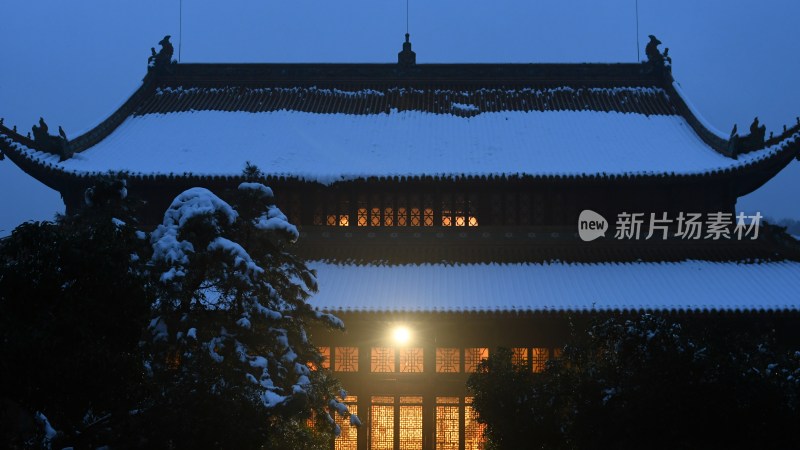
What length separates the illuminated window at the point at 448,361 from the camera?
15406 millimetres

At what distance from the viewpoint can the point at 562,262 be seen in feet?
51.1

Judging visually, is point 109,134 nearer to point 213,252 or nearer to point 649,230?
point 213,252

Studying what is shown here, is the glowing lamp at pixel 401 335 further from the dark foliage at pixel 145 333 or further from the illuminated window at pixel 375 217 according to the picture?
the dark foliage at pixel 145 333

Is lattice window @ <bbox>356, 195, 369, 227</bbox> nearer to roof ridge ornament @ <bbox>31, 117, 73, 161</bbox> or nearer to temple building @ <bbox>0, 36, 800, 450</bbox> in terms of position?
temple building @ <bbox>0, 36, 800, 450</bbox>

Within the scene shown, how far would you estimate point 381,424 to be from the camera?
50.1ft

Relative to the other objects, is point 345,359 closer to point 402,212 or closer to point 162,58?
point 402,212

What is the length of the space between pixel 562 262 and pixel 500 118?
4.89m

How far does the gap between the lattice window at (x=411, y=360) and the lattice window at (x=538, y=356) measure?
7.82ft

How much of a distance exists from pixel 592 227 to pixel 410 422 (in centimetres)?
580

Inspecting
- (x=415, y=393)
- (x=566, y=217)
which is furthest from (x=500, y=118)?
(x=415, y=393)

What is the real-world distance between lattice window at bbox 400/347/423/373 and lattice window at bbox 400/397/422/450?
1.98 feet

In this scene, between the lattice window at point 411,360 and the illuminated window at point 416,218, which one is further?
the illuminated window at point 416,218

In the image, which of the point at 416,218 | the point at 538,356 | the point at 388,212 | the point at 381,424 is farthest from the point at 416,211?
the point at 381,424

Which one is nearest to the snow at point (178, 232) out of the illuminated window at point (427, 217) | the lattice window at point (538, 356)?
the illuminated window at point (427, 217)
